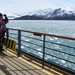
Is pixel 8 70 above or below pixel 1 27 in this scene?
below

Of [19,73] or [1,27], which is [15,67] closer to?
[19,73]

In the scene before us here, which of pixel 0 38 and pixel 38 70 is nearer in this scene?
pixel 38 70

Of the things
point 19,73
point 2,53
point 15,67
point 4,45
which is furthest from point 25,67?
point 4,45

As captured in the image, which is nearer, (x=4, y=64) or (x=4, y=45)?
(x=4, y=64)

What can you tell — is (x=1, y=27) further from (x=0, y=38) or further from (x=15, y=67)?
(x=15, y=67)

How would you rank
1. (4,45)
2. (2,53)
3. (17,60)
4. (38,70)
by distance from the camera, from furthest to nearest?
1. (4,45)
2. (2,53)
3. (17,60)
4. (38,70)

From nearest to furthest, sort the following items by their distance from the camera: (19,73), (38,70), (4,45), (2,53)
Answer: (19,73)
(38,70)
(2,53)
(4,45)

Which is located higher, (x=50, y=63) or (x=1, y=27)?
(x=1, y=27)

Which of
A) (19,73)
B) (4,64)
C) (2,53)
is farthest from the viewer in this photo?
(2,53)

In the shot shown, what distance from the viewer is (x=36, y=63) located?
708cm

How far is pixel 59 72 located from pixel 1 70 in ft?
4.62

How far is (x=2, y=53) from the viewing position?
27.9ft

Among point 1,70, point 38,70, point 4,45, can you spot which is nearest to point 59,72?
point 38,70

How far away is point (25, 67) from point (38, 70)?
417 mm
